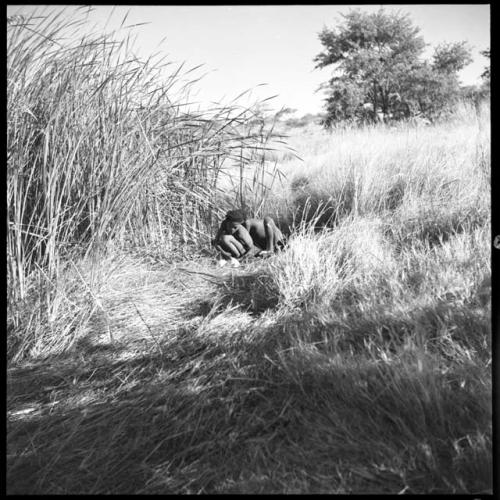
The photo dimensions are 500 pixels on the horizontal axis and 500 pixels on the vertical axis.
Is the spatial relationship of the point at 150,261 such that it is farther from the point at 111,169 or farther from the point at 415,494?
the point at 415,494

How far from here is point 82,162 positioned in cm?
200

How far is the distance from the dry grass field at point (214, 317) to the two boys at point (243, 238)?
91 millimetres

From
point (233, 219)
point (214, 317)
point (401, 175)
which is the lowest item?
point (214, 317)

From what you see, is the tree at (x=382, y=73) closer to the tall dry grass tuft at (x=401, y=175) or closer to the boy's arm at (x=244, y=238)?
the tall dry grass tuft at (x=401, y=175)

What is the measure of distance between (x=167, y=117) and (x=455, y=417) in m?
2.04

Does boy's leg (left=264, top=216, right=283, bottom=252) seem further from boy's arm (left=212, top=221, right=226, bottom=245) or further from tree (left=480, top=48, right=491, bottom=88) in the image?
tree (left=480, top=48, right=491, bottom=88)

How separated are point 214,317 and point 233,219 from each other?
0.61m

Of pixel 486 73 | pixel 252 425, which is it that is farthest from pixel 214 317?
pixel 486 73

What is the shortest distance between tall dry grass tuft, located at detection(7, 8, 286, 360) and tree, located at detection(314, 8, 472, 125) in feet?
3.23

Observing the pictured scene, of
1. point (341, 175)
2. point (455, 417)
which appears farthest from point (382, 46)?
point (455, 417)

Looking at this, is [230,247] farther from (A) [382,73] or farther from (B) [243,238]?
(A) [382,73]

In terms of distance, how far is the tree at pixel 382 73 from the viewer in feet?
8.86

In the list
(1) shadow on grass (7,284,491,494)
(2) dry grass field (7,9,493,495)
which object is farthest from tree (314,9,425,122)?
(1) shadow on grass (7,284,491,494)

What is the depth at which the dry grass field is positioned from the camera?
44.4 inches
